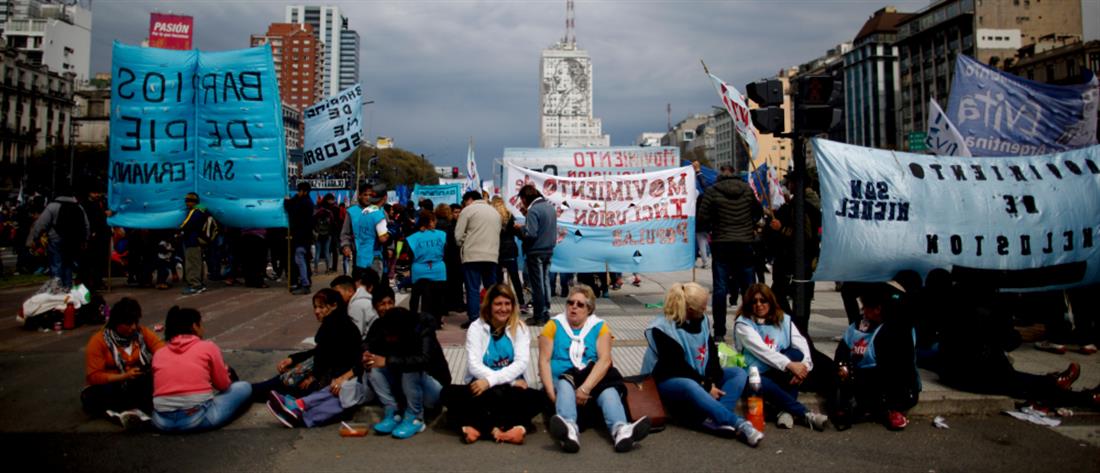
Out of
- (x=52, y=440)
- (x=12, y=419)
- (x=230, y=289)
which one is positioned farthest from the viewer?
(x=230, y=289)

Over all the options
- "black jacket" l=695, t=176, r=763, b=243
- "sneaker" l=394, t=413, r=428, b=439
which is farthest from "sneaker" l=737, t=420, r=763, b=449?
"black jacket" l=695, t=176, r=763, b=243

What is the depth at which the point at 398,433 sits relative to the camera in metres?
4.54

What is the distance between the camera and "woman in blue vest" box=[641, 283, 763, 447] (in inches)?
185

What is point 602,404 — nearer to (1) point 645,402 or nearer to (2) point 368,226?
(1) point 645,402

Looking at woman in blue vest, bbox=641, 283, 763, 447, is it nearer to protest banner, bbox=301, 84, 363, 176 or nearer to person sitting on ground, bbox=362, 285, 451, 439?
person sitting on ground, bbox=362, 285, 451, 439

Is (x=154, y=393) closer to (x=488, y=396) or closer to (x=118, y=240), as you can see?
(x=488, y=396)

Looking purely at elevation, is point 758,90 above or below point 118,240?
above

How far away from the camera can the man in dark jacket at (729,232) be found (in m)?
7.08

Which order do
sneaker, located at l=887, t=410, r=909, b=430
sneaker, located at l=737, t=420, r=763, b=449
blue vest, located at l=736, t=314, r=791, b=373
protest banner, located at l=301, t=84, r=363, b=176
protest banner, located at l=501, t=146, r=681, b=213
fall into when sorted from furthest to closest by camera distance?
protest banner, located at l=501, t=146, r=681, b=213 → protest banner, located at l=301, t=84, r=363, b=176 → blue vest, located at l=736, t=314, r=791, b=373 → sneaker, located at l=887, t=410, r=909, b=430 → sneaker, located at l=737, t=420, r=763, b=449

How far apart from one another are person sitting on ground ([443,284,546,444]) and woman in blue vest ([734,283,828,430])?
1.64 meters

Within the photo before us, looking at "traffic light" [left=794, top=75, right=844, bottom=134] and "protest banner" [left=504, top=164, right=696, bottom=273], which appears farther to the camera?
"protest banner" [left=504, top=164, right=696, bottom=273]

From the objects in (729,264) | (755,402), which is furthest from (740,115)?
(755,402)

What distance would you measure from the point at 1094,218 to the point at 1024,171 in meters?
0.88

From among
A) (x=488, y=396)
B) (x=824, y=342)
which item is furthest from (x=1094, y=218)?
(x=488, y=396)
